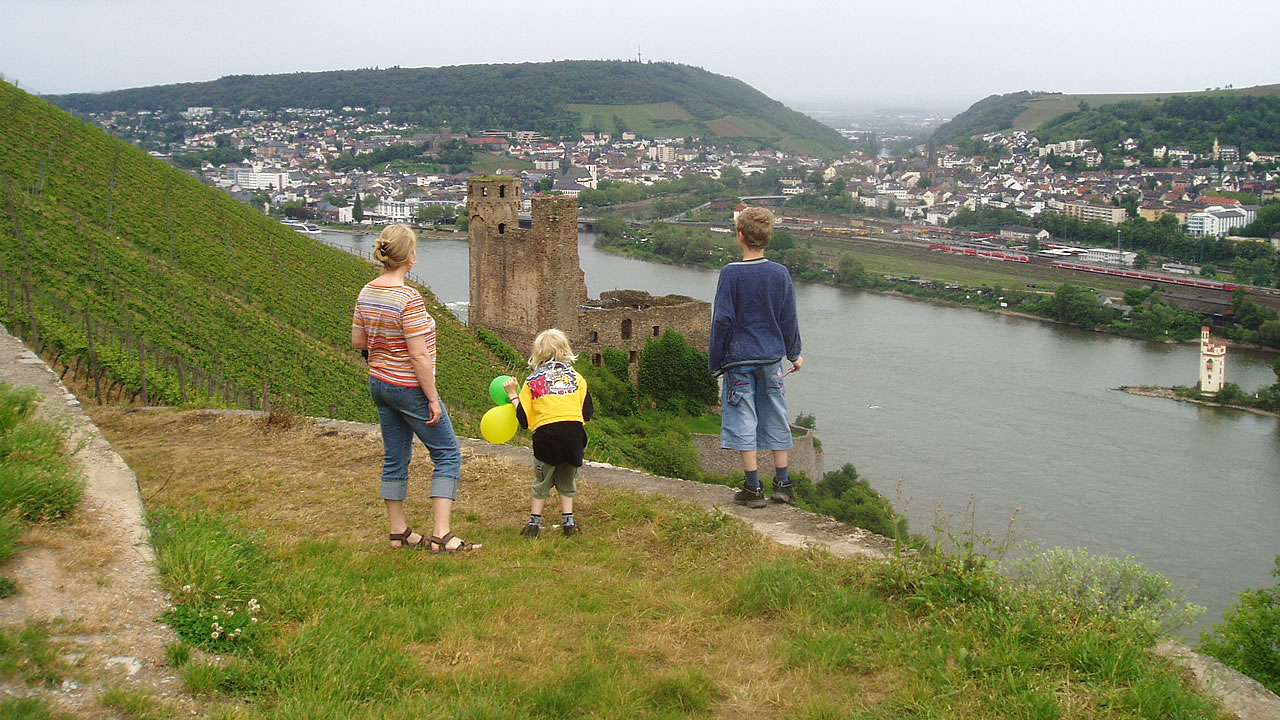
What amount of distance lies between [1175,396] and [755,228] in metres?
26.8

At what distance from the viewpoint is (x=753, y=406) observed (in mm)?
3803

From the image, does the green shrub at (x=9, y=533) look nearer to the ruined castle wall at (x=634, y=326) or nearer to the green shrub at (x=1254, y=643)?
the green shrub at (x=1254, y=643)

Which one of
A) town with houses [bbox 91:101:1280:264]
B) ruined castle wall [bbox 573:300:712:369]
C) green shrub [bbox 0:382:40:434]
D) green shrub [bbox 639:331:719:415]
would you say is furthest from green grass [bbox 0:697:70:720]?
town with houses [bbox 91:101:1280:264]

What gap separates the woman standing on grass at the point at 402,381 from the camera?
3.12 meters

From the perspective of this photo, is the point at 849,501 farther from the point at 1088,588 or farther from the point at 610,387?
the point at 1088,588

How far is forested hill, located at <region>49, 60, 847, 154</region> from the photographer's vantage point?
107250 millimetres

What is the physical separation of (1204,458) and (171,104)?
368 feet

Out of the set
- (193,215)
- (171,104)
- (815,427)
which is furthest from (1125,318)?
(171,104)

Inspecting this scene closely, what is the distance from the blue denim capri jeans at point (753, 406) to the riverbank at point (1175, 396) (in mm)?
26087

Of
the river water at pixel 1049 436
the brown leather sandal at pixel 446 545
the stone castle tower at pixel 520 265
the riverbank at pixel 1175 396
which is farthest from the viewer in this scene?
the riverbank at pixel 1175 396

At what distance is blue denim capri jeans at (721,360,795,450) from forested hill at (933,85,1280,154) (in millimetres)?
77258

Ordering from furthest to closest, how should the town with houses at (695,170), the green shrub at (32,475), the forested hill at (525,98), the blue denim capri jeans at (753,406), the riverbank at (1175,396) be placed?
the forested hill at (525,98), the town with houses at (695,170), the riverbank at (1175,396), the blue denim capri jeans at (753,406), the green shrub at (32,475)

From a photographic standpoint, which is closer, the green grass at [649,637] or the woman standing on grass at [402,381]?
the green grass at [649,637]

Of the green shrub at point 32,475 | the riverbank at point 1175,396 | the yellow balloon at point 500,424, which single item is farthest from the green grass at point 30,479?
the riverbank at point 1175,396
